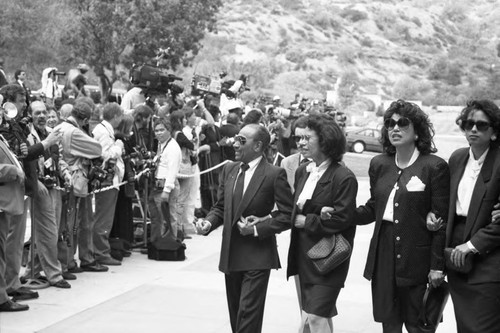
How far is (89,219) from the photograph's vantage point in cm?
1112

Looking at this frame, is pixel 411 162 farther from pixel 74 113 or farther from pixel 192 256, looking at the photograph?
pixel 192 256

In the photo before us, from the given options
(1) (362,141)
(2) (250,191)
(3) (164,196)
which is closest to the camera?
(2) (250,191)

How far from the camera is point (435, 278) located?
249 inches

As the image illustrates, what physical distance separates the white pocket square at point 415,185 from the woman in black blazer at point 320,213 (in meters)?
0.50

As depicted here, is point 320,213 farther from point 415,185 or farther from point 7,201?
point 7,201

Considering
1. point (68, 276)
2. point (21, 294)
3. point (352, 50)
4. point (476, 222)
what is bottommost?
point (352, 50)

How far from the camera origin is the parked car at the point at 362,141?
43250 mm

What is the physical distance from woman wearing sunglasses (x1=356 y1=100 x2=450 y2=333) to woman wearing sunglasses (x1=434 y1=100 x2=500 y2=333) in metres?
0.10

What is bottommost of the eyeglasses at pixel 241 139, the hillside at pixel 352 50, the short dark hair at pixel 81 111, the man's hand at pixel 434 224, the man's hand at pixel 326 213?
the hillside at pixel 352 50

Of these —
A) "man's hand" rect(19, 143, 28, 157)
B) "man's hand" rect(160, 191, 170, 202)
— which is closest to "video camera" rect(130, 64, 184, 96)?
"man's hand" rect(160, 191, 170, 202)

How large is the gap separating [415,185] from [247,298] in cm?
155

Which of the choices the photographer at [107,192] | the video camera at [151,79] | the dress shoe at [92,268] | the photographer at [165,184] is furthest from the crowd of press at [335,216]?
the video camera at [151,79]

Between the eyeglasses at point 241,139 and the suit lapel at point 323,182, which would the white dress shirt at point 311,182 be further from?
the eyeglasses at point 241,139

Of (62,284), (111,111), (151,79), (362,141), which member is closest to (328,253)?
(62,284)
